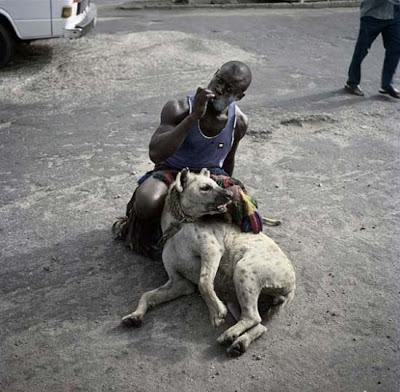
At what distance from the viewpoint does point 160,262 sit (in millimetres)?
4176

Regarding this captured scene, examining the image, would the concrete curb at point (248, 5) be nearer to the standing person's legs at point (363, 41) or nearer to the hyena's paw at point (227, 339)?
the standing person's legs at point (363, 41)

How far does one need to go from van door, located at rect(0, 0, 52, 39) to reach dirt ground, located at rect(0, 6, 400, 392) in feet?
1.41

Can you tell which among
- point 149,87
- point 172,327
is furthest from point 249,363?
point 149,87

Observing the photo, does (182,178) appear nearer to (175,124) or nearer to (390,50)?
(175,124)

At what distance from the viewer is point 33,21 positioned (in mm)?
8164

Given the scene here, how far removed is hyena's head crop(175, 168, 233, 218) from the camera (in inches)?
148

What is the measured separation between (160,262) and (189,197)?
0.59 metres

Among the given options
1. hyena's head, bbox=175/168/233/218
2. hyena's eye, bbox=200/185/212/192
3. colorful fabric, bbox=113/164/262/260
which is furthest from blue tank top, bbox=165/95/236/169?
hyena's eye, bbox=200/185/212/192

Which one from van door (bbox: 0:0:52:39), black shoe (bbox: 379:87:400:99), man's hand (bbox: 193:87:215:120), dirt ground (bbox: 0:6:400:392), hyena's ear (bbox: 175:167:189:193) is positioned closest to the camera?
dirt ground (bbox: 0:6:400:392)

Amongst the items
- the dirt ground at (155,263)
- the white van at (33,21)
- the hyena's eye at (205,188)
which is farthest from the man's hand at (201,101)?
the white van at (33,21)

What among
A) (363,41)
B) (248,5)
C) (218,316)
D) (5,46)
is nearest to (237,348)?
(218,316)

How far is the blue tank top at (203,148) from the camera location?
407cm

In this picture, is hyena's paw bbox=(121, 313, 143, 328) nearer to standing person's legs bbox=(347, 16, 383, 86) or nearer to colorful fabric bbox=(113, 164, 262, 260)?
colorful fabric bbox=(113, 164, 262, 260)

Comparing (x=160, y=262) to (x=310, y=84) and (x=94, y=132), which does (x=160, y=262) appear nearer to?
(x=94, y=132)
